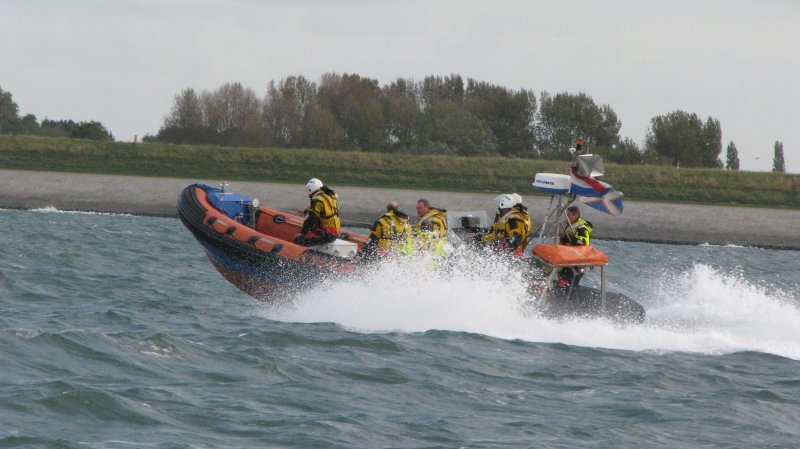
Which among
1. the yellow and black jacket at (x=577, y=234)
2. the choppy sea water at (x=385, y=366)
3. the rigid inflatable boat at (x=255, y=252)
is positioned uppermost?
the yellow and black jacket at (x=577, y=234)

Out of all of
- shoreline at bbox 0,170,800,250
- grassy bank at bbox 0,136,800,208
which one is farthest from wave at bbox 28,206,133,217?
grassy bank at bbox 0,136,800,208

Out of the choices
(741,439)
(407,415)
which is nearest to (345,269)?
(407,415)

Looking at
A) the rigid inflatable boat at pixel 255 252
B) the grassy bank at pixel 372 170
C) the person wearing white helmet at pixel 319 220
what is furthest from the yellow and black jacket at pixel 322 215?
the grassy bank at pixel 372 170

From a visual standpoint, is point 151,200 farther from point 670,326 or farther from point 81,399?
point 81,399

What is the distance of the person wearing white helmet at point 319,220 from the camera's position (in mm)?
13453

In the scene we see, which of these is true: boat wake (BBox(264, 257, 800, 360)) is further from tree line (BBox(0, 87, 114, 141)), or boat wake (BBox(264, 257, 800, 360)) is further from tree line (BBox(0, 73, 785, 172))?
tree line (BBox(0, 87, 114, 141))

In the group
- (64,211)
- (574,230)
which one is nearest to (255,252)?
(574,230)

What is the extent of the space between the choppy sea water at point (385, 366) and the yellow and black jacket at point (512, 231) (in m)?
0.35

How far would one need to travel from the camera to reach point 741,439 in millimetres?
8352

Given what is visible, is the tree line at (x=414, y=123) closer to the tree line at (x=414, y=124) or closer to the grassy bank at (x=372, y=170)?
the tree line at (x=414, y=124)

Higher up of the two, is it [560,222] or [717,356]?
[560,222]

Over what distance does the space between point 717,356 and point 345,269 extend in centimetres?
393

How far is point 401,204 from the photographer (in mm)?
36688

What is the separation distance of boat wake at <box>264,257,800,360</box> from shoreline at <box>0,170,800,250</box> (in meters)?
20.3
